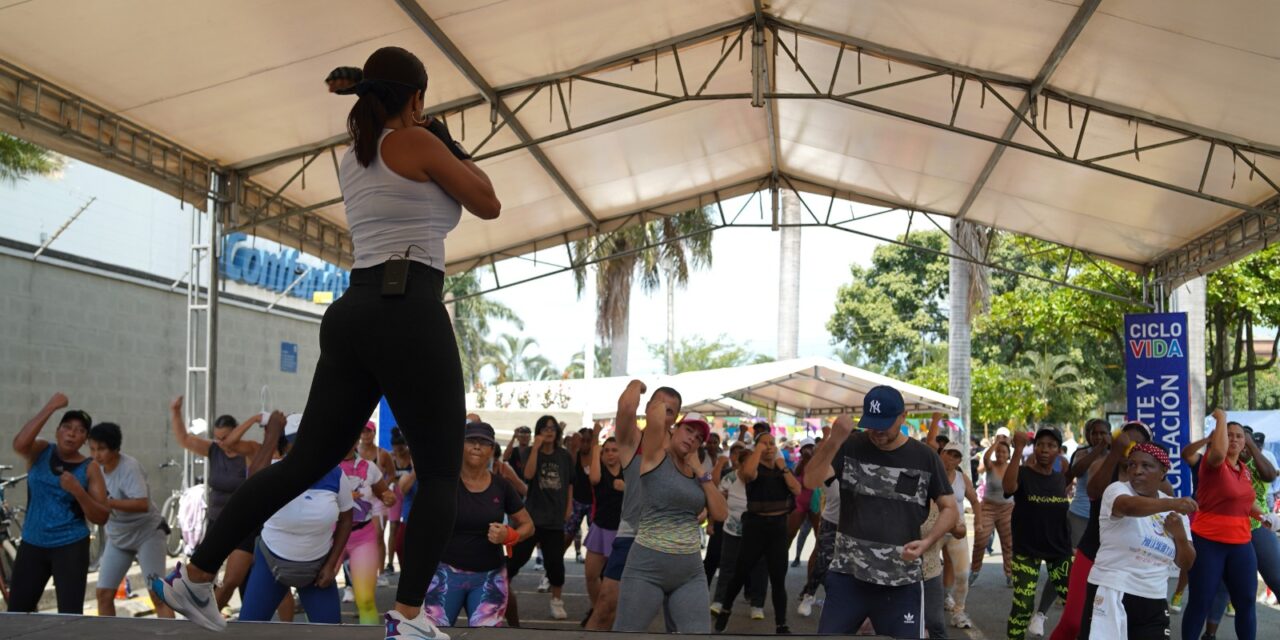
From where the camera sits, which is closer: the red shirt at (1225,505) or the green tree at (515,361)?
the red shirt at (1225,505)

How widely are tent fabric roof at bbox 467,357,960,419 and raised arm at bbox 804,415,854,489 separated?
48.3ft

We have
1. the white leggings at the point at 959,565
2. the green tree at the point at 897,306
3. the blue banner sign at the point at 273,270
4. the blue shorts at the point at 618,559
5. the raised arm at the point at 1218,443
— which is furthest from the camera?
the green tree at the point at 897,306

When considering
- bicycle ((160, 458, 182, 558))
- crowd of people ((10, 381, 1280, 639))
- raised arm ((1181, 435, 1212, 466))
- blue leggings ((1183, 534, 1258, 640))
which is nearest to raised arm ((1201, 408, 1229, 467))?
crowd of people ((10, 381, 1280, 639))

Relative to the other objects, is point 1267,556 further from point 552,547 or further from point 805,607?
point 552,547

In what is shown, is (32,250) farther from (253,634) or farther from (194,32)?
(253,634)

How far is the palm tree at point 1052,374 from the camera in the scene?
46125 millimetres

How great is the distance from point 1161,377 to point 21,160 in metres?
14.3

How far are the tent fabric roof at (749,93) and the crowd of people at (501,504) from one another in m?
2.90

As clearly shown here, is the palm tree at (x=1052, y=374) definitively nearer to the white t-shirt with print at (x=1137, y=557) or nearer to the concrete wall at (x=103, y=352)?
the concrete wall at (x=103, y=352)

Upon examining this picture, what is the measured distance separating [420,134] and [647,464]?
355 centimetres

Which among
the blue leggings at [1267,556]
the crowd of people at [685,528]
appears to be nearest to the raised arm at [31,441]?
the crowd of people at [685,528]

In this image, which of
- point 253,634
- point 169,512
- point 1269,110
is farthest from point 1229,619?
point 169,512

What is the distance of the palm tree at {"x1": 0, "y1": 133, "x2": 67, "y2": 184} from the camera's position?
13.8m

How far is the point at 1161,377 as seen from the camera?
1328 cm
